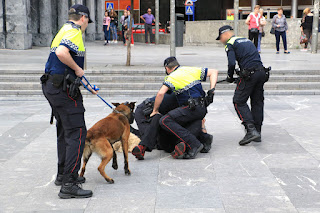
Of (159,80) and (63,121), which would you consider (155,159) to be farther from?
(159,80)

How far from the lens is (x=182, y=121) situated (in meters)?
6.49

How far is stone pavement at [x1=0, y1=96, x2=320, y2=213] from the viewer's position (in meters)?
4.64

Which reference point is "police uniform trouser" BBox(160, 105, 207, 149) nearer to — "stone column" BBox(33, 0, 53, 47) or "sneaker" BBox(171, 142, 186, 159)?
"sneaker" BBox(171, 142, 186, 159)

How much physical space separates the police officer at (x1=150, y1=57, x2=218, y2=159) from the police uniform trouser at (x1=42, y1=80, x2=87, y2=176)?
5.43ft

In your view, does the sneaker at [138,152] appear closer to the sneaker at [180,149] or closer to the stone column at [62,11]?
the sneaker at [180,149]

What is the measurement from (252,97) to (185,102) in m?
1.32

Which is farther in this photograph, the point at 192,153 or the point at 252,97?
the point at 252,97

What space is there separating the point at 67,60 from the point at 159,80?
793 centimetres

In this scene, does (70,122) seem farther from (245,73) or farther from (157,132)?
(245,73)

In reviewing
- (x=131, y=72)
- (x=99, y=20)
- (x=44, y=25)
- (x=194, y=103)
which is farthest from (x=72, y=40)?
(x=99, y=20)

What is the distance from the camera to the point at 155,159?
6379mm

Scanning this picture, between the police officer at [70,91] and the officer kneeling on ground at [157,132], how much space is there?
1490 millimetres

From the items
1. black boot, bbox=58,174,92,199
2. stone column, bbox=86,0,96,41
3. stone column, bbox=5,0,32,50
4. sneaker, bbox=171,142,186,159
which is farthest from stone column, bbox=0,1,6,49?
black boot, bbox=58,174,92,199

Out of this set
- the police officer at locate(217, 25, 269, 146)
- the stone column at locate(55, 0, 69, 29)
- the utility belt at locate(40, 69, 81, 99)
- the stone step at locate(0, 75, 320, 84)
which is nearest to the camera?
the utility belt at locate(40, 69, 81, 99)
